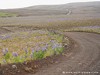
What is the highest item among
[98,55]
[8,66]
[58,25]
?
[8,66]

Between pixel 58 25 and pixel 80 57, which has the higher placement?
pixel 80 57

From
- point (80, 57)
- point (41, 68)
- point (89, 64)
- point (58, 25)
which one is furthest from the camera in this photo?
point (58, 25)

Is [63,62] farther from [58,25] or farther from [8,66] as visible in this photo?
[58,25]

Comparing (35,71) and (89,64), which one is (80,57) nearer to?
(89,64)

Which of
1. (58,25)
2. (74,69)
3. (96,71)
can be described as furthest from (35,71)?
(58,25)

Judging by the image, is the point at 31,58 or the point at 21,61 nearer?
the point at 21,61

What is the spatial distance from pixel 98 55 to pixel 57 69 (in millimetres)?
4838

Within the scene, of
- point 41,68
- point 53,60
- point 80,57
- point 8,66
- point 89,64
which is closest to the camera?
point 8,66

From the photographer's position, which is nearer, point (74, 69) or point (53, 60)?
point (74, 69)

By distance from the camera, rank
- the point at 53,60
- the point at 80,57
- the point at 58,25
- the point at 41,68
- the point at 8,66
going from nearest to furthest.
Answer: the point at 8,66
the point at 41,68
the point at 53,60
the point at 80,57
the point at 58,25

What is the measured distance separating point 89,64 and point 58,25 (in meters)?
41.9

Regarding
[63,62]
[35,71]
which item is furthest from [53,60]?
[35,71]

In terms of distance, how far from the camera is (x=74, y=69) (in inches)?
537

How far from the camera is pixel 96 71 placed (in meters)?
13.3
